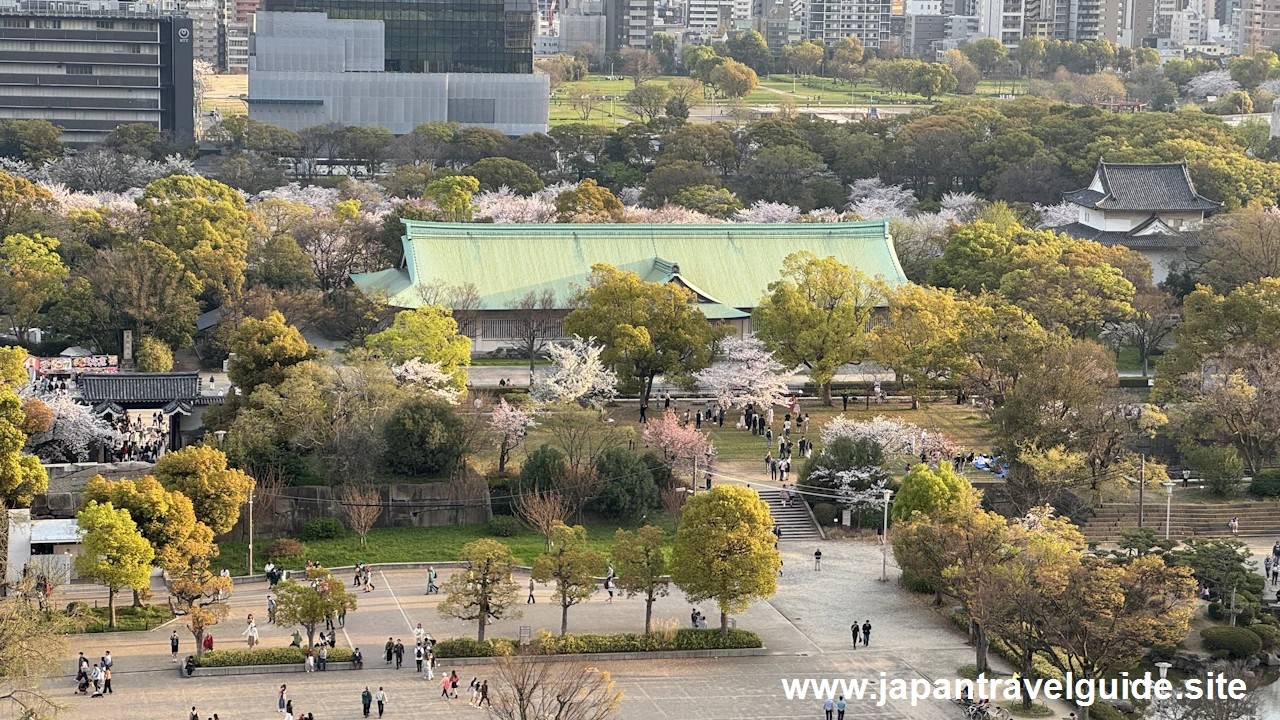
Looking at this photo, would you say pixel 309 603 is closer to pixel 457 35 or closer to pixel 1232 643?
pixel 1232 643

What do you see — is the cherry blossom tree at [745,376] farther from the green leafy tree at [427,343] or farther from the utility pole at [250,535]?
the utility pole at [250,535]

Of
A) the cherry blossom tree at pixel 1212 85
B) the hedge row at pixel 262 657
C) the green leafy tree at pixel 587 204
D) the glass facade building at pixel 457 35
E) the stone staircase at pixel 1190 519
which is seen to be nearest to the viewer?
the hedge row at pixel 262 657

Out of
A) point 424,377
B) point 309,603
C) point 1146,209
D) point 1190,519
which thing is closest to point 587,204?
point 1146,209

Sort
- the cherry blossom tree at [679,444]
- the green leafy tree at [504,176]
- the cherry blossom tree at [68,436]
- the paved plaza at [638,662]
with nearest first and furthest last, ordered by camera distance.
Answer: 1. the paved plaza at [638,662]
2. the cherry blossom tree at [679,444]
3. the cherry blossom tree at [68,436]
4. the green leafy tree at [504,176]

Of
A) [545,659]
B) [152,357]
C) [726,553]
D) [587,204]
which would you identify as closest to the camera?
[545,659]

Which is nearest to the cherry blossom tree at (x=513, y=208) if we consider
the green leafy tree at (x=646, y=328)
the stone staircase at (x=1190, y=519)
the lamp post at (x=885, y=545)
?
the green leafy tree at (x=646, y=328)

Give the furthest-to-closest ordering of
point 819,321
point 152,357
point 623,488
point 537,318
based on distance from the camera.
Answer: point 537,318
point 152,357
point 819,321
point 623,488
